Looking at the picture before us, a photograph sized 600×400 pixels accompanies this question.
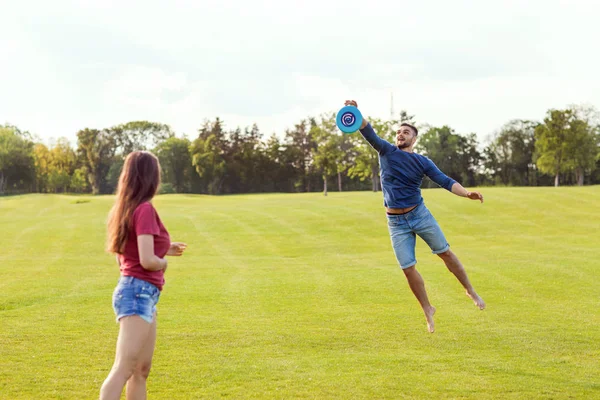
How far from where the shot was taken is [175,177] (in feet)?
349

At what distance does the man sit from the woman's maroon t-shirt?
13.6 feet

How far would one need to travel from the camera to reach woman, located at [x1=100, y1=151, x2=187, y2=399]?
15.5ft

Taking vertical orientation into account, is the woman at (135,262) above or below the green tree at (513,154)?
below

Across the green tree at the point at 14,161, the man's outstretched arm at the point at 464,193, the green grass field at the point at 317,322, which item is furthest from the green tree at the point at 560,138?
the green tree at the point at 14,161

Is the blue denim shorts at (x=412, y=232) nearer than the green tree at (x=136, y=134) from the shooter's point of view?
Yes

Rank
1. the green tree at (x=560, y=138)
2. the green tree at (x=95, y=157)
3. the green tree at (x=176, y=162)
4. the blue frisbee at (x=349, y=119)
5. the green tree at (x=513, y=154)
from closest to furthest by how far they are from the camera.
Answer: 1. the blue frisbee at (x=349, y=119)
2. the green tree at (x=560, y=138)
3. the green tree at (x=513, y=154)
4. the green tree at (x=176, y=162)
5. the green tree at (x=95, y=157)

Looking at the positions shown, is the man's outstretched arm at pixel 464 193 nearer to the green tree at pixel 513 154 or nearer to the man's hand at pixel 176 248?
the man's hand at pixel 176 248

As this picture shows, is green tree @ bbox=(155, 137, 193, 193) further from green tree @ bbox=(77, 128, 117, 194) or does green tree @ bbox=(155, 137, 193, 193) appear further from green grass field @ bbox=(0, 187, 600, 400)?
green grass field @ bbox=(0, 187, 600, 400)

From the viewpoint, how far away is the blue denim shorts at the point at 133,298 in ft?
15.6

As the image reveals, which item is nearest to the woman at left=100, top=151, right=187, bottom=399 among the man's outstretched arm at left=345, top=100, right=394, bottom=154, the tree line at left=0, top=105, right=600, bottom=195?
the man's outstretched arm at left=345, top=100, right=394, bottom=154

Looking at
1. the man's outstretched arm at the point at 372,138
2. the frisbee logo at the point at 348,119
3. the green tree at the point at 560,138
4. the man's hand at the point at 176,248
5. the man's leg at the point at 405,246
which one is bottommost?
the man's leg at the point at 405,246

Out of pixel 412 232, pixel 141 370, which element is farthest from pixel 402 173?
pixel 141 370

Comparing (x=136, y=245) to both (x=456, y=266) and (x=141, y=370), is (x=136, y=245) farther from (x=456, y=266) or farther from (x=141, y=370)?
(x=456, y=266)

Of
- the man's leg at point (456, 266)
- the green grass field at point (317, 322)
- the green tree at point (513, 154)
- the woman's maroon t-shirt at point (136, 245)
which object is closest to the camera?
the woman's maroon t-shirt at point (136, 245)
